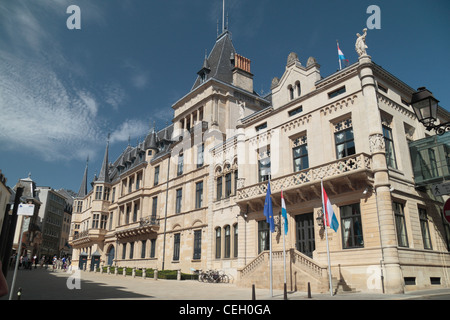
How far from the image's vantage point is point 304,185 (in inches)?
786

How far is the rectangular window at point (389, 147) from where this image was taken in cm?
1938

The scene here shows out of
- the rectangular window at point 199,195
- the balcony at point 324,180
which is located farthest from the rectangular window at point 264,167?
the rectangular window at point 199,195

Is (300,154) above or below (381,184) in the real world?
above

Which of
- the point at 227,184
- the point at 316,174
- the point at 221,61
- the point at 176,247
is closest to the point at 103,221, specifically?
the point at 176,247

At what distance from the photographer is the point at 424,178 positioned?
1981cm

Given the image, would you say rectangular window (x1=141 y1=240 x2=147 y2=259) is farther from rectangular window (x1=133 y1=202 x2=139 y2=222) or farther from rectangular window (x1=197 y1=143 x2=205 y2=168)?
rectangular window (x1=197 y1=143 x2=205 y2=168)

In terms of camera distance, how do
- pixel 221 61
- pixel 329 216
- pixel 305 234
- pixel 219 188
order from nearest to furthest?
pixel 329 216 → pixel 305 234 → pixel 219 188 → pixel 221 61

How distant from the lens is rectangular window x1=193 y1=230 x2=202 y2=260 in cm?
3069

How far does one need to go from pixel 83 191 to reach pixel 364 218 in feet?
223

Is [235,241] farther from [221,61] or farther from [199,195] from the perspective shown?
[221,61]

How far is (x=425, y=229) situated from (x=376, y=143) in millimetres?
6473

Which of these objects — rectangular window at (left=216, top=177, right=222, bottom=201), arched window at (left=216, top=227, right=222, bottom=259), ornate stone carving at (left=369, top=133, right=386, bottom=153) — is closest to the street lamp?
ornate stone carving at (left=369, top=133, right=386, bottom=153)
